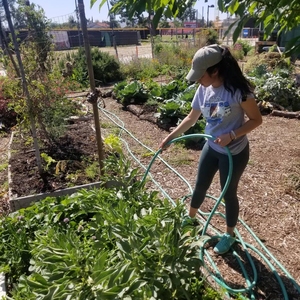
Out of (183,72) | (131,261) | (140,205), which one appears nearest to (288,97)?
(183,72)

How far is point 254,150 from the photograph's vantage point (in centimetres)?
492

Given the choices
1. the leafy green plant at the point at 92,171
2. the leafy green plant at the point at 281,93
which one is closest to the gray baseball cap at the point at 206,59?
the leafy green plant at the point at 92,171

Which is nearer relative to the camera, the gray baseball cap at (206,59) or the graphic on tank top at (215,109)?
the gray baseball cap at (206,59)

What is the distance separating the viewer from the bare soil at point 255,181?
2.55 m

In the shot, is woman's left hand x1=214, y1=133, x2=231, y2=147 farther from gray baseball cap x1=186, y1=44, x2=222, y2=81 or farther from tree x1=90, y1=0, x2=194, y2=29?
tree x1=90, y1=0, x2=194, y2=29

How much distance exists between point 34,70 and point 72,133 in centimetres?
141

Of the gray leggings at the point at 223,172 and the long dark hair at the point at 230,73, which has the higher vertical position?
the long dark hair at the point at 230,73

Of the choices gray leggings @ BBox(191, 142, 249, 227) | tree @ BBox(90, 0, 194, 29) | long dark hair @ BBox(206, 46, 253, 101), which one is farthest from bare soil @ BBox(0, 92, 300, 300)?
tree @ BBox(90, 0, 194, 29)

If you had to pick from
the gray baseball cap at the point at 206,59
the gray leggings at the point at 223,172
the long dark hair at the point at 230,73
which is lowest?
the gray leggings at the point at 223,172

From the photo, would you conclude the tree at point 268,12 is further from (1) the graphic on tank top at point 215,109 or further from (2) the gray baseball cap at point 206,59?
(1) the graphic on tank top at point 215,109

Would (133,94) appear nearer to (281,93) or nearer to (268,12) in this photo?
(281,93)

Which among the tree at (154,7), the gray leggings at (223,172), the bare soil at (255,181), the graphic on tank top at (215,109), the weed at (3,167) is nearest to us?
the tree at (154,7)

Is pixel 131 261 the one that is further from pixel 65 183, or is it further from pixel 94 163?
pixel 94 163

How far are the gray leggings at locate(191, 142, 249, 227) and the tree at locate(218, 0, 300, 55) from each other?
0.89m
